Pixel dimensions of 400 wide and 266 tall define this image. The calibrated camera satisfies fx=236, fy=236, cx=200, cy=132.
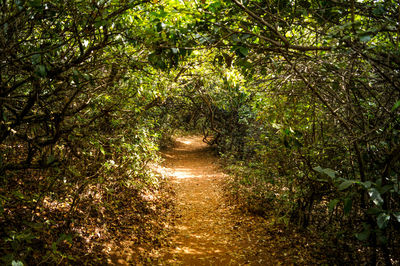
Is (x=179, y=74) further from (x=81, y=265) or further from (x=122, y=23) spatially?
(x=81, y=265)

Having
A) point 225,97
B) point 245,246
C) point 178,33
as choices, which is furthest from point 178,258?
point 225,97

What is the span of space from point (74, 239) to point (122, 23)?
4591 mm

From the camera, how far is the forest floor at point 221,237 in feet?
18.7

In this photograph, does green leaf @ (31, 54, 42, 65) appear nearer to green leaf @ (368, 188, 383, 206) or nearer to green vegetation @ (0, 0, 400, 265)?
green vegetation @ (0, 0, 400, 265)

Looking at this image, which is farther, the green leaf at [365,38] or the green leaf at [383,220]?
the green leaf at [365,38]

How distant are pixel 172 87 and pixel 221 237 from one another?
5383 mm

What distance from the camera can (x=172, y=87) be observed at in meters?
8.80

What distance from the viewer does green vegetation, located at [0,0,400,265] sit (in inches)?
112

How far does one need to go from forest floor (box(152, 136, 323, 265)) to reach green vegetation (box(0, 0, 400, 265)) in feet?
2.02

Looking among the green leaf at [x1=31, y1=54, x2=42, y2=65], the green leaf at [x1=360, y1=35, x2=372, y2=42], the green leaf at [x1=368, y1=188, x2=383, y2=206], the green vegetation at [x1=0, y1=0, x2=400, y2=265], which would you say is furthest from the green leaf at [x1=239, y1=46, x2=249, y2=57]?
the green leaf at [x1=31, y1=54, x2=42, y2=65]

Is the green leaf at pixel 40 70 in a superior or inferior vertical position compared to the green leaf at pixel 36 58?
inferior

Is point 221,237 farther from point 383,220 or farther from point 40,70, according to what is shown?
point 40,70

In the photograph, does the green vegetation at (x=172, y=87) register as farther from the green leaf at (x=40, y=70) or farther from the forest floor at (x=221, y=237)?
the forest floor at (x=221, y=237)

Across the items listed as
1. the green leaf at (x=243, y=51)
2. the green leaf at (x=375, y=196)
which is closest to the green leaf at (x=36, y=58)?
the green leaf at (x=243, y=51)
